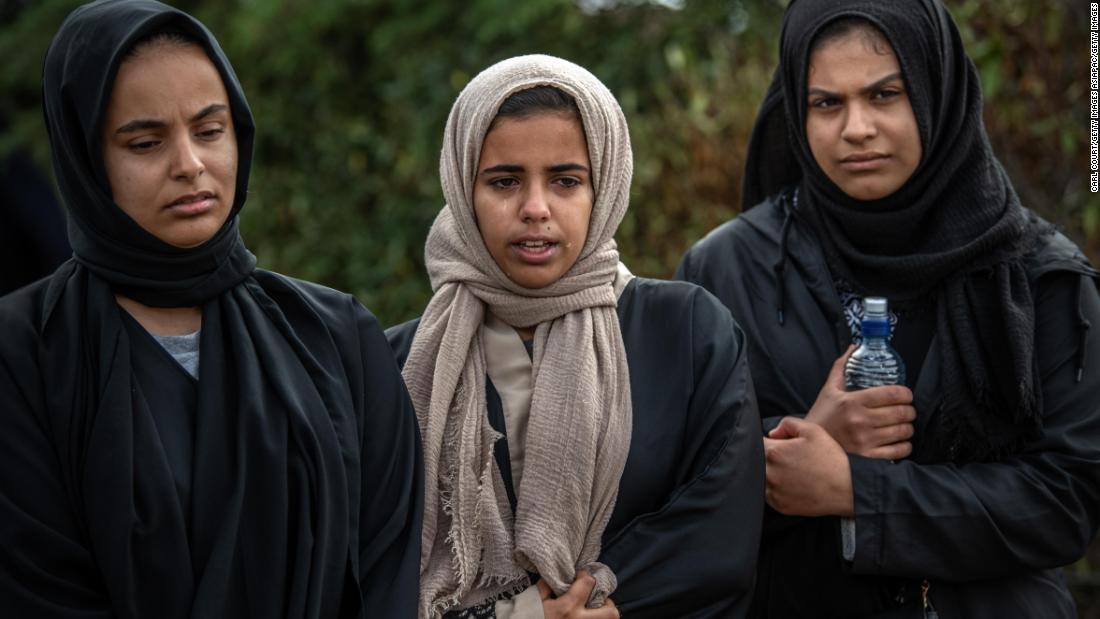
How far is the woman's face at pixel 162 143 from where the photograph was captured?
253 cm

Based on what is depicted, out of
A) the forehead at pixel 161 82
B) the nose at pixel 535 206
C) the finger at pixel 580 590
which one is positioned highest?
the forehead at pixel 161 82

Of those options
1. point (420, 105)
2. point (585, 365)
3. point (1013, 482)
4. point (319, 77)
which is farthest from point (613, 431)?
point (319, 77)

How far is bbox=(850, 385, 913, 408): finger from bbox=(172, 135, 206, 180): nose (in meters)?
1.44

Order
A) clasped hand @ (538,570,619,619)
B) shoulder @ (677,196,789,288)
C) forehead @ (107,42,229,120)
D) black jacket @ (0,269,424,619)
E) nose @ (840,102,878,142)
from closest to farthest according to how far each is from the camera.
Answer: black jacket @ (0,269,424,619), forehead @ (107,42,229,120), clasped hand @ (538,570,619,619), nose @ (840,102,878,142), shoulder @ (677,196,789,288)

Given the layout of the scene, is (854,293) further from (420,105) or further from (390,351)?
(420,105)

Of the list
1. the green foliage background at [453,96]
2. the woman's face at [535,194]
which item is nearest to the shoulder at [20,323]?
the woman's face at [535,194]

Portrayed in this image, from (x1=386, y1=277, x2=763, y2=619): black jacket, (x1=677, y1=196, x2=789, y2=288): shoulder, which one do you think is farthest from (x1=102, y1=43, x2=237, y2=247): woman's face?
(x1=677, y1=196, x2=789, y2=288): shoulder

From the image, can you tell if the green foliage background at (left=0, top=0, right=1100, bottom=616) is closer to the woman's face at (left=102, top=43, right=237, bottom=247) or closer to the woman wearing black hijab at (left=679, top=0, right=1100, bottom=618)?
the woman wearing black hijab at (left=679, top=0, right=1100, bottom=618)

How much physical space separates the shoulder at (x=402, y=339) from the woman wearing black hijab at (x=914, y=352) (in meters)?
0.76

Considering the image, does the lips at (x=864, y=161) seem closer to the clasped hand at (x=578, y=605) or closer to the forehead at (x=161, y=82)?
the clasped hand at (x=578, y=605)

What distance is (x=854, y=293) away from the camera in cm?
325

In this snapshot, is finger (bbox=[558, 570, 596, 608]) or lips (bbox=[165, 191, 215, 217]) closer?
lips (bbox=[165, 191, 215, 217])

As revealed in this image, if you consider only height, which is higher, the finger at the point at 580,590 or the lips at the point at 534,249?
the lips at the point at 534,249

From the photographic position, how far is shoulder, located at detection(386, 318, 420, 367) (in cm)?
303
